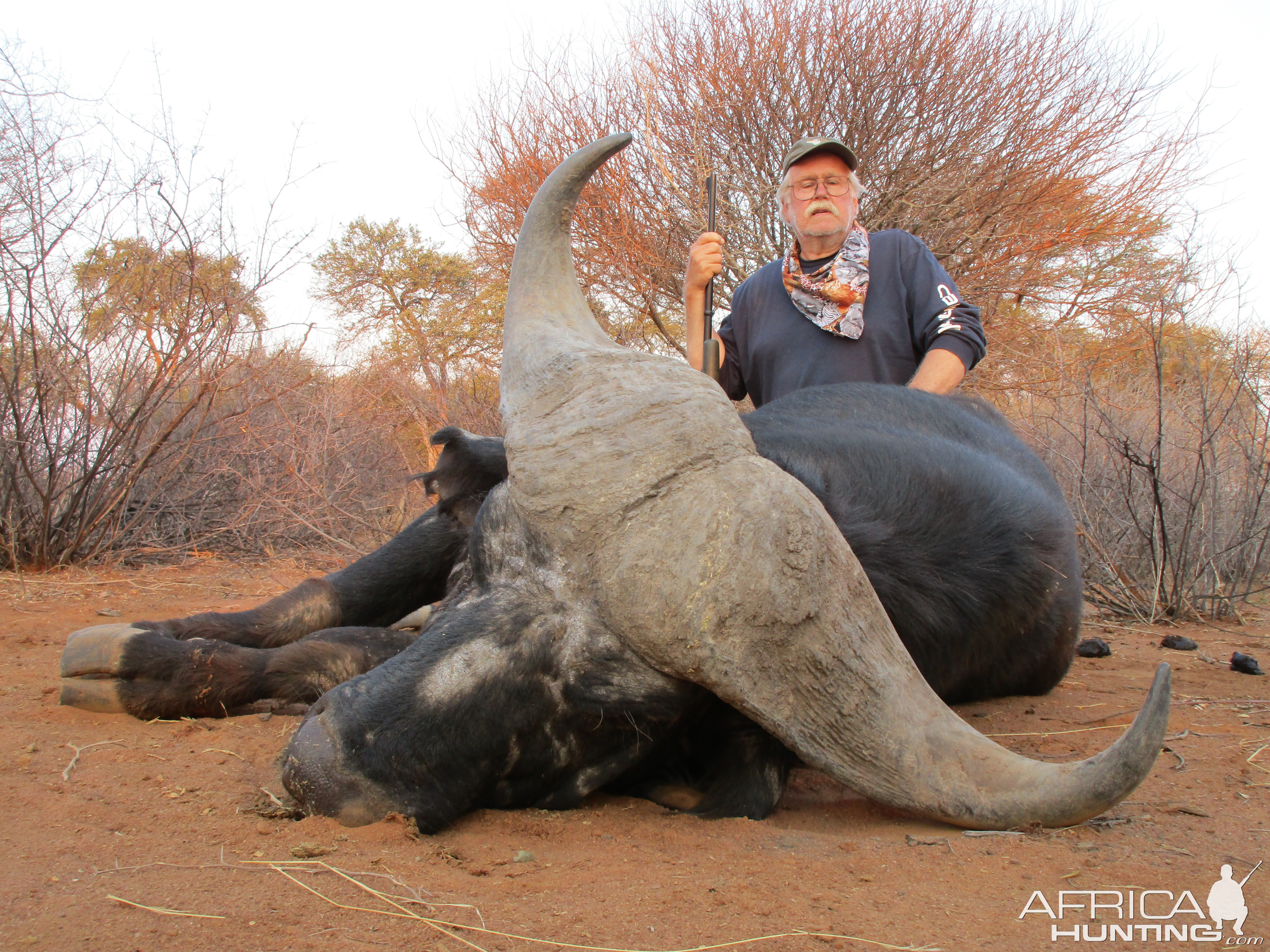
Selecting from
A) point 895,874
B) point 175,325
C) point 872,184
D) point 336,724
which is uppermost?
point 872,184

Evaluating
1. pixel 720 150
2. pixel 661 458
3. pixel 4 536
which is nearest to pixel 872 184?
pixel 720 150

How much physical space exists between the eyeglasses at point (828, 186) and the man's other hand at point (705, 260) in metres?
0.65

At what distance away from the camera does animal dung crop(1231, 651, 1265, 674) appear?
3381 mm

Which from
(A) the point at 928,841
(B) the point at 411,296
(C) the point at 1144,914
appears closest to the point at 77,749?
(A) the point at 928,841

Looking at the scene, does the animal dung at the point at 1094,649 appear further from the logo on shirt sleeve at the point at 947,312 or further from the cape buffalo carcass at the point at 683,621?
the cape buffalo carcass at the point at 683,621

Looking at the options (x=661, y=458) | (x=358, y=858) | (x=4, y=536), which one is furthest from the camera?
(x=4, y=536)

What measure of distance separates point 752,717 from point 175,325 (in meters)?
4.89

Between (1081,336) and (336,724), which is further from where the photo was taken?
(1081,336)

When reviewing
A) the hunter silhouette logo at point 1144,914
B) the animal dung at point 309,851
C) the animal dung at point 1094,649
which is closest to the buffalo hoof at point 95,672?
the animal dung at point 309,851

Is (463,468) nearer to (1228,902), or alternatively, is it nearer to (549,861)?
(549,861)

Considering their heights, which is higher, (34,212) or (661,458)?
(34,212)

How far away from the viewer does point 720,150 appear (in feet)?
38.9

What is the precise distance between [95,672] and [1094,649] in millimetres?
3772

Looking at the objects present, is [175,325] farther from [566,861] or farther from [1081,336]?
[1081,336]
